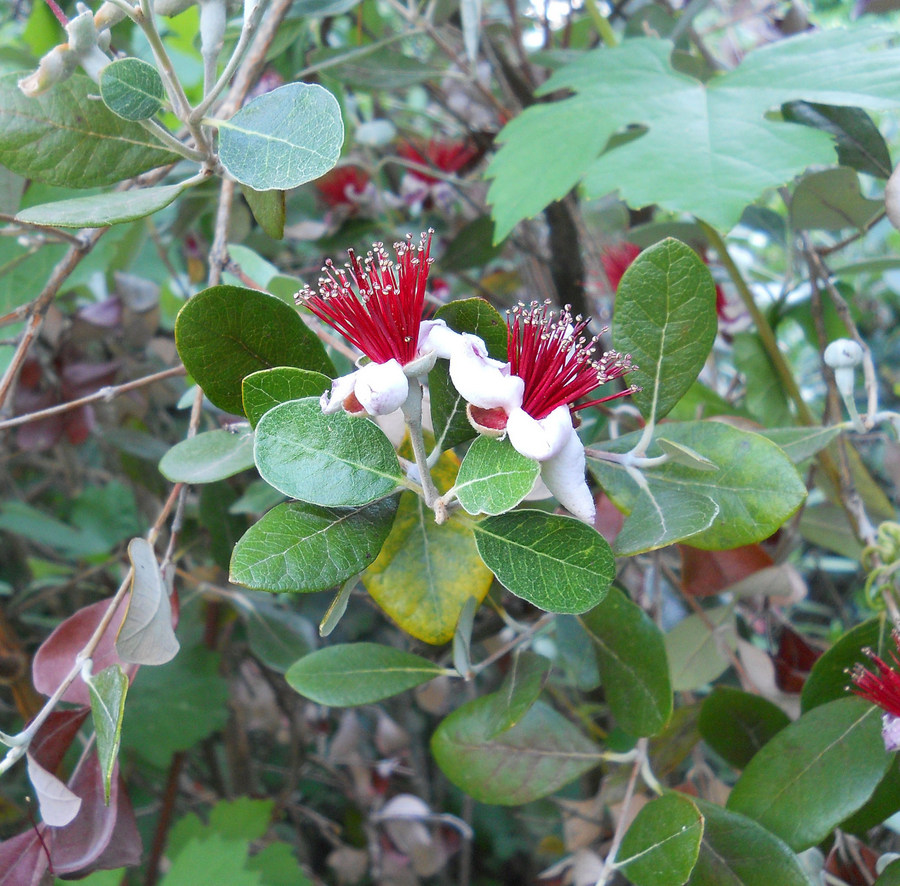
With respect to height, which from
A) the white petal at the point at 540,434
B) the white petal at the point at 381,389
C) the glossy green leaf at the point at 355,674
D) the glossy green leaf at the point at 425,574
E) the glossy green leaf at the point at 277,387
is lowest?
the glossy green leaf at the point at 355,674

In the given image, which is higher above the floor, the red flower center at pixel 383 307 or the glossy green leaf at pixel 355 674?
the red flower center at pixel 383 307

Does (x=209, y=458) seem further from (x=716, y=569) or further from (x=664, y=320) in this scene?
(x=716, y=569)

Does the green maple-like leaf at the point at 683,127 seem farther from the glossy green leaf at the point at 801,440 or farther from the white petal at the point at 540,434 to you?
the white petal at the point at 540,434

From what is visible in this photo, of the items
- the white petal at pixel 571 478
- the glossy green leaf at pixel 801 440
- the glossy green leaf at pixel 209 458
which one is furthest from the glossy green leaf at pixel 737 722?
the glossy green leaf at pixel 209 458

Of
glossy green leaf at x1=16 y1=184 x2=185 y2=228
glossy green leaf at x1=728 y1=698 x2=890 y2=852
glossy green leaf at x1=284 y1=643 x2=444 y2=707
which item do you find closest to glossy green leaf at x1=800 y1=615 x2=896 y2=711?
glossy green leaf at x1=728 y1=698 x2=890 y2=852

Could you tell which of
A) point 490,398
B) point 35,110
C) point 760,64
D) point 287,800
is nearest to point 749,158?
point 760,64

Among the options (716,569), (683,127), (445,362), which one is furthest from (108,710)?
(683,127)

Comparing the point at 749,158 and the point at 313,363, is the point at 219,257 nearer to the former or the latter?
the point at 313,363

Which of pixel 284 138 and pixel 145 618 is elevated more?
pixel 284 138
